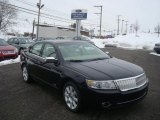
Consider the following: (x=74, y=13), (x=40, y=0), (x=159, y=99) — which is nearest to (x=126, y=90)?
(x=159, y=99)

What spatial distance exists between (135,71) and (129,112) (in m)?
0.88

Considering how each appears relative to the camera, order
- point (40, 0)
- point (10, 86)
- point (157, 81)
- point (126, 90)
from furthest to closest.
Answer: point (40, 0) → point (157, 81) → point (10, 86) → point (126, 90)

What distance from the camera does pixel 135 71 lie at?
15.6ft

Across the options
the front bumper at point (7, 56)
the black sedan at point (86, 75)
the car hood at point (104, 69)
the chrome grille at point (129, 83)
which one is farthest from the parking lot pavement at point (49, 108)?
the front bumper at point (7, 56)

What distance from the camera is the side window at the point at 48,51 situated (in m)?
5.72

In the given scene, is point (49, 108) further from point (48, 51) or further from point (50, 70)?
point (48, 51)

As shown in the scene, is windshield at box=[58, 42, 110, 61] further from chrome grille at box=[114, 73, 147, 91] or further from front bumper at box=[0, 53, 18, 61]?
front bumper at box=[0, 53, 18, 61]

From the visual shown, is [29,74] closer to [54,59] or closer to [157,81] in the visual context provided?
[54,59]

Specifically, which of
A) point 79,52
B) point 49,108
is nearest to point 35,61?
point 79,52

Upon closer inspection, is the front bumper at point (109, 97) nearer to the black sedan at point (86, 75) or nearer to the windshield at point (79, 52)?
the black sedan at point (86, 75)

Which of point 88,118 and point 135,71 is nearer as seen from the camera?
point 88,118

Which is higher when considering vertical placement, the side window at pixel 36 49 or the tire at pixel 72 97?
the side window at pixel 36 49

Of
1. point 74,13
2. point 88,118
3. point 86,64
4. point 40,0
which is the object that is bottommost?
point 88,118

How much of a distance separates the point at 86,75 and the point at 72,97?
0.67 metres
